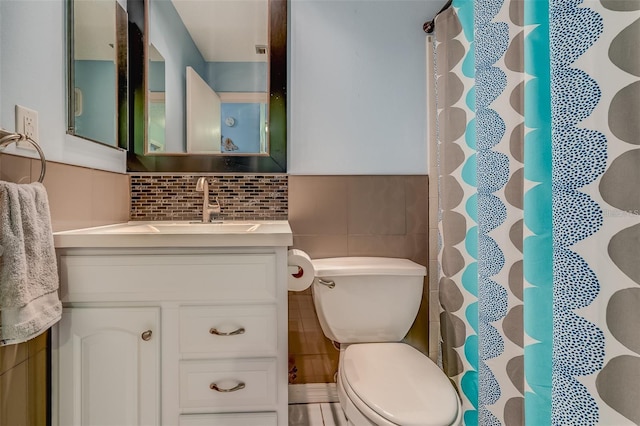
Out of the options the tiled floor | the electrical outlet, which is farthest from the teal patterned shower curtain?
the electrical outlet

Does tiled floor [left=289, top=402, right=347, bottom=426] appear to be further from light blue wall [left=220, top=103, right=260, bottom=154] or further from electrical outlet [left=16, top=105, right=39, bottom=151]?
electrical outlet [left=16, top=105, right=39, bottom=151]

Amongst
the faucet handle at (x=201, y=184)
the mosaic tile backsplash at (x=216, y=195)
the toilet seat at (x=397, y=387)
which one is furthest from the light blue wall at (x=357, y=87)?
the toilet seat at (x=397, y=387)

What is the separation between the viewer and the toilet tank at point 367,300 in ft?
4.86

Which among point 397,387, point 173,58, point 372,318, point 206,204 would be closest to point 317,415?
point 372,318

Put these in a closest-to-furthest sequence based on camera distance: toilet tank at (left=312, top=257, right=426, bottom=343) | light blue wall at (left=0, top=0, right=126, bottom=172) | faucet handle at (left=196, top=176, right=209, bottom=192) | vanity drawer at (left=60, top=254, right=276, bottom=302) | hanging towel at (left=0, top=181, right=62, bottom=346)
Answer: hanging towel at (left=0, top=181, right=62, bottom=346), light blue wall at (left=0, top=0, right=126, bottom=172), vanity drawer at (left=60, top=254, right=276, bottom=302), toilet tank at (left=312, top=257, right=426, bottom=343), faucet handle at (left=196, top=176, right=209, bottom=192)

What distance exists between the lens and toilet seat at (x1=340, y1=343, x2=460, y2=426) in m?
1.04

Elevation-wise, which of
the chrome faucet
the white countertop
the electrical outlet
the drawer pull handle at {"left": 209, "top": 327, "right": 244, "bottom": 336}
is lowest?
the drawer pull handle at {"left": 209, "top": 327, "right": 244, "bottom": 336}

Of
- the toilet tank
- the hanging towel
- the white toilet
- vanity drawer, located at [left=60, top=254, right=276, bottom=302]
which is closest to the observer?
the hanging towel

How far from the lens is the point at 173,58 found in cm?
174

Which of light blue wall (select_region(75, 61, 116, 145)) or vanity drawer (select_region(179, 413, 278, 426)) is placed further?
light blue wall (select_region(75, 61, 116, 145))

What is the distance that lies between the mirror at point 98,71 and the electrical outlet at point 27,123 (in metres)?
0.18

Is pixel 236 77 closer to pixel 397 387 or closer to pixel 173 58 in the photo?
pixel 173 58

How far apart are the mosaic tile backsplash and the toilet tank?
43 cm

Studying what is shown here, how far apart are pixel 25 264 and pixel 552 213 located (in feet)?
3.98
